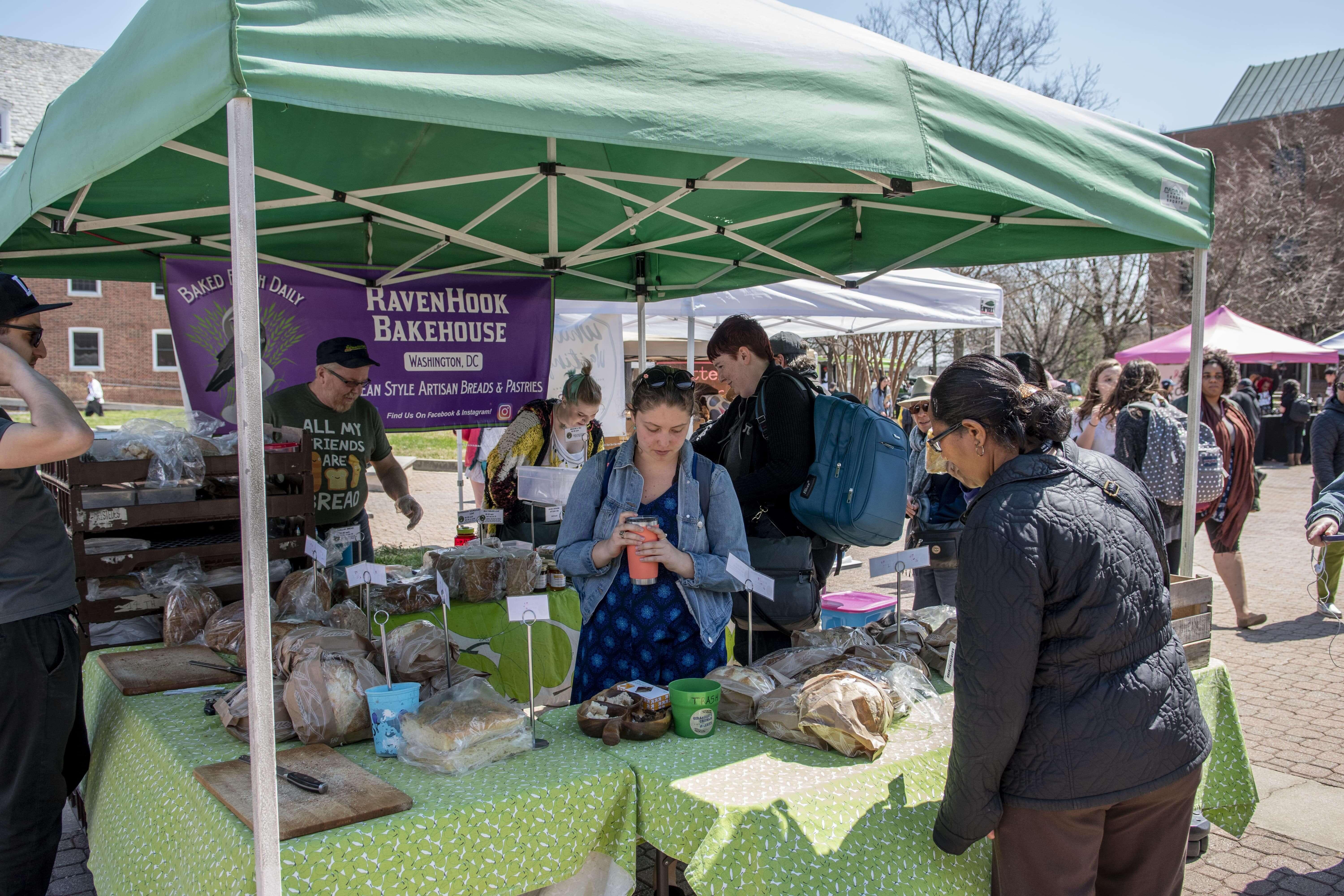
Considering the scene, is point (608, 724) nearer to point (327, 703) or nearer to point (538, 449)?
point (327, 703)

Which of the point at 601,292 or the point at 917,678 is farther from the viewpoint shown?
the point at 601,292

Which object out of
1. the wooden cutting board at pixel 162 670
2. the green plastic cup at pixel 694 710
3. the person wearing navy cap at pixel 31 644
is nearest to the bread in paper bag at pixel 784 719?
the green plastic cup at pixel 694 710

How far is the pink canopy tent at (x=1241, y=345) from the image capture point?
15602 mm

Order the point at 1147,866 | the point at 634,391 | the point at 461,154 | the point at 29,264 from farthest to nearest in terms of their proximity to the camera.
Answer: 1. the point at 29,264
2. the point at 461,154
3. the point at 634,391
4. the point at 1147,866

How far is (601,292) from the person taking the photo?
6.09m

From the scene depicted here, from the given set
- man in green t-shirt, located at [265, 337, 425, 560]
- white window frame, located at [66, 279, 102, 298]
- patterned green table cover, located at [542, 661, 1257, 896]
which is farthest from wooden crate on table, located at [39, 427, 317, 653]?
white window frame, located at [66, 279, 102, 298]

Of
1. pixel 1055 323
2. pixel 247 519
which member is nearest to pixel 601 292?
Answer: pixel 247 519

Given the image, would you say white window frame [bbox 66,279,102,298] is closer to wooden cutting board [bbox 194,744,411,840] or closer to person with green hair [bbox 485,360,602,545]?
person with green hair [bbox 485,360,602,545]

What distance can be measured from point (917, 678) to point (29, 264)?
4.36 metres

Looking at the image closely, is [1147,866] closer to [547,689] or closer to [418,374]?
[547,689]

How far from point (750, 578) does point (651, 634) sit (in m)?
0.44

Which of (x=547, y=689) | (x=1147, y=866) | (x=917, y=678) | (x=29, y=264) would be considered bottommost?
(x=547, y=689)

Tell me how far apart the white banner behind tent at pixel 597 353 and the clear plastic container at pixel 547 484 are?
435 cm

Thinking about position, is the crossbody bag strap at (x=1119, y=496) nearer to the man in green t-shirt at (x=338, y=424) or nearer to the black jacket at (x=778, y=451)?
the black jacket at (x=778, y=451)
